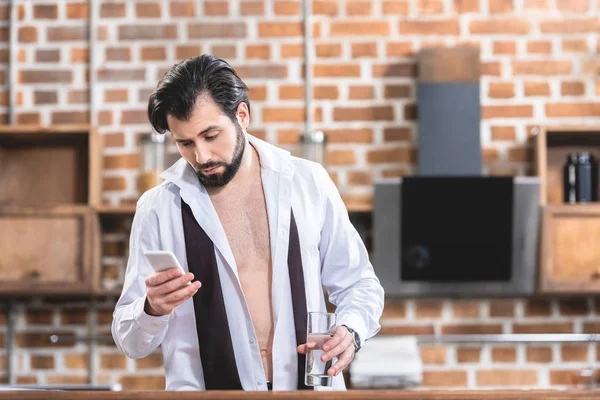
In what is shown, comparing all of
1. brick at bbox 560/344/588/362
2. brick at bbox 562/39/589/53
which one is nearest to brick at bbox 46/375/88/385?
brick at bbox 560/344/588/362

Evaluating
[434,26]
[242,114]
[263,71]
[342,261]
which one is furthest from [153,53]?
[342,261]

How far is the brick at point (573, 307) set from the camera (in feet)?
11.3

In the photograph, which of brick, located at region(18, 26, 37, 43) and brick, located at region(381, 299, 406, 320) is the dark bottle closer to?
brick, located at region(381, 299, 406, 320)

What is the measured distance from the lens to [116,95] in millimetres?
3553

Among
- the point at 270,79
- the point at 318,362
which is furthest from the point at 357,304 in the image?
the point at 270,79

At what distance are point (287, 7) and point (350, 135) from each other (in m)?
0.58

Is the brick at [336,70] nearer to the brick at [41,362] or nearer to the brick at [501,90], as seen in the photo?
the brick at [501,90]

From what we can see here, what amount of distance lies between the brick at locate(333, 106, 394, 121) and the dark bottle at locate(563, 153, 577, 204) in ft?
2.31

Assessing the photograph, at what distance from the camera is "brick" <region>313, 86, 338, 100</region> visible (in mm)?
3516

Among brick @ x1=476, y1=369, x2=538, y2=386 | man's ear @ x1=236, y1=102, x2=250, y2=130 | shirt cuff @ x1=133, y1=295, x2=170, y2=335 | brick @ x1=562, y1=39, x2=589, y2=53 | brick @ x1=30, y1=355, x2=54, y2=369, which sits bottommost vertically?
brick @ x1=476, y1=369, x2=538, y2=386

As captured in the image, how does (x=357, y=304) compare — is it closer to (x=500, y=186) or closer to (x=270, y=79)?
(x=500, y=186)

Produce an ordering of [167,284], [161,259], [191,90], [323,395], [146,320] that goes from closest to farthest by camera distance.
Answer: [323,395] → [161,259] → [167,284] → [146,320] → [191,90]

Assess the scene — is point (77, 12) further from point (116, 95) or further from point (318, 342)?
point (318, 342)

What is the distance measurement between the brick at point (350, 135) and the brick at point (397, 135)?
6 cm
